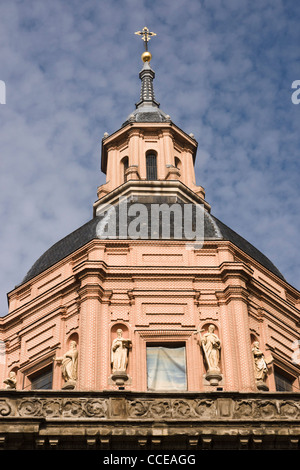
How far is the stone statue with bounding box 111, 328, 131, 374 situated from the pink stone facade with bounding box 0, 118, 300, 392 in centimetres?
22

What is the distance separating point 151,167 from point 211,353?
12.9 metres

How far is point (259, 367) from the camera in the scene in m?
28.9

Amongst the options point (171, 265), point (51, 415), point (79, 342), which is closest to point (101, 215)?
point (171, 265)

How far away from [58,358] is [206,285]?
5.48m

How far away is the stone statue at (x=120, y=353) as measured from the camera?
28.2 meters

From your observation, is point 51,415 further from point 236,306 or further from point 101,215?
point 101,215

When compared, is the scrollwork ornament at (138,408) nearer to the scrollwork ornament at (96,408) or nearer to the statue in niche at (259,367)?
the scrollwork ornament at (96,408)

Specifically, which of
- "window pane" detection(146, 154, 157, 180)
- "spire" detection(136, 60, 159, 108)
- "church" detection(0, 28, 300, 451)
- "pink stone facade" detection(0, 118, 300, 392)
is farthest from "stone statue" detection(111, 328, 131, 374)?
"spire" detection(136, 60, 159, 108)

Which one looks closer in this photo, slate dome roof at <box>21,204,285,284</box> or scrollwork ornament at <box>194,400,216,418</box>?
scrollwork ornament at <box>194,400,216,418</box>

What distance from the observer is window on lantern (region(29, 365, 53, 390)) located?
30.0 m

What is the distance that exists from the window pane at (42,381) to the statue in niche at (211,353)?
5.04 metres

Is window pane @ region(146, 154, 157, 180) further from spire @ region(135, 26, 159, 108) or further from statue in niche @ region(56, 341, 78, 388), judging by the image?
statue in niche @ region(56, 341, 78, 388)
